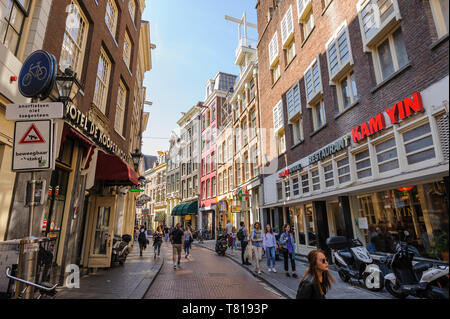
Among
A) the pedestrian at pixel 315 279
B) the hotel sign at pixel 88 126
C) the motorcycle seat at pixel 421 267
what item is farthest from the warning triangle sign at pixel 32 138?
the motorcycle seat at pixel 421 267

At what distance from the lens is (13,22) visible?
5227 millimetres

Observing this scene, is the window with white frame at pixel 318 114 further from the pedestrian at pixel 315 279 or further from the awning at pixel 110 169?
the pedestrian at pixel 315 279

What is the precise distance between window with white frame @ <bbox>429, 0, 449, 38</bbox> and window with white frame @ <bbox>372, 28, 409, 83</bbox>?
1.09 metres

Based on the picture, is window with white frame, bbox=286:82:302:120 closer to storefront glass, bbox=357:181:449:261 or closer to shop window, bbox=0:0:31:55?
storefront glass, bbox=357:181:449:261

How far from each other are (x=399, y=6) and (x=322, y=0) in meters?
5.93

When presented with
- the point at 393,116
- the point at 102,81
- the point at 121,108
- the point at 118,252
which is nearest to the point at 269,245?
the point at 393,116

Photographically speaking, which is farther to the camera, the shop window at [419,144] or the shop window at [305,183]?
the shop window at [305,183]

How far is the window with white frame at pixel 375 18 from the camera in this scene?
7.11 meters

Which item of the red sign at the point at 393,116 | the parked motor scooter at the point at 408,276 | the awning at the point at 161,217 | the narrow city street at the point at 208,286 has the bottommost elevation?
the narrow city street at the point at 208,286

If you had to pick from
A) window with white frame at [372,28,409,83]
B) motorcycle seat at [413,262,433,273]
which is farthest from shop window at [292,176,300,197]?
motorcycle seat at [413,262,433,273]

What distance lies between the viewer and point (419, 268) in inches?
204

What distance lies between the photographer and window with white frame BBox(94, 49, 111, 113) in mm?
9905

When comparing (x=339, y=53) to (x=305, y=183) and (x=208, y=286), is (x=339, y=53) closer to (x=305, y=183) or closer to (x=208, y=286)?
(x=305, y=183)

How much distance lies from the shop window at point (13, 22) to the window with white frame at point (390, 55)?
30.5ft
